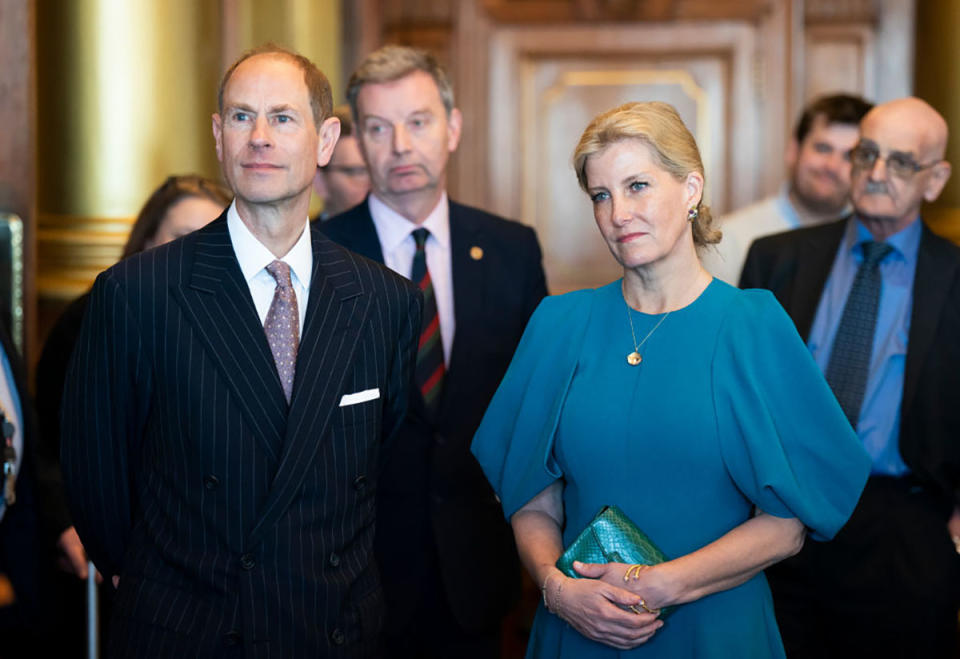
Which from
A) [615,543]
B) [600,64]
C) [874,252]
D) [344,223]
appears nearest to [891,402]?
[874,252]

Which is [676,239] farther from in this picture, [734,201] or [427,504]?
[734,201]

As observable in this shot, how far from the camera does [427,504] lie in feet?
9.59

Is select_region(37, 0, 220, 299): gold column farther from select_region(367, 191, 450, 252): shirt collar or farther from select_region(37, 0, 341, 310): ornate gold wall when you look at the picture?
select_region(367, 191, 450, 252): shirt collar

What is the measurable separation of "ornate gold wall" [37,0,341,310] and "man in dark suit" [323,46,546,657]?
131cm

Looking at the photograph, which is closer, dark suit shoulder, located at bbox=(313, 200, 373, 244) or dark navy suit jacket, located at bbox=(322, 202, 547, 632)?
dark navy suit jacket, located at bbox=(322, 202, 547, 632)

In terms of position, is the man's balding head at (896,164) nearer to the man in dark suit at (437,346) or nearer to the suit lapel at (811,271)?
the suit lapel at (811,271)

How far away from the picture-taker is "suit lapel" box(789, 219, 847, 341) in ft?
10.6

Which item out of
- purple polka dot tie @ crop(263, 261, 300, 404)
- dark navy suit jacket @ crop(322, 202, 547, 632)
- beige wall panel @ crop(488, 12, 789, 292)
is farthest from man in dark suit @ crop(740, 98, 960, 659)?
beige wall panel @ crop(488, 12, 789, 292)

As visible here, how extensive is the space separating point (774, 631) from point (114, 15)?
10.2ft

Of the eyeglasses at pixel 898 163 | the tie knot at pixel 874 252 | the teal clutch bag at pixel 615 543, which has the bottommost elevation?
the teal clutch bag at pixel 615 543

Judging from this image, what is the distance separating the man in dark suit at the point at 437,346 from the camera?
9.53 ft

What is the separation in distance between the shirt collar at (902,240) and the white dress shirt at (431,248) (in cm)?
113

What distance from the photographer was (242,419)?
2.05 meters

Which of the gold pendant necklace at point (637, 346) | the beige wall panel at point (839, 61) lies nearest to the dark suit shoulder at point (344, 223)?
the gold pendant necklace at point (637, 346)
